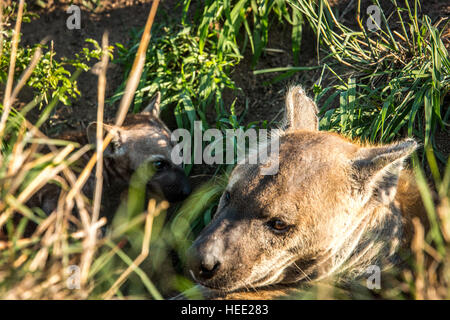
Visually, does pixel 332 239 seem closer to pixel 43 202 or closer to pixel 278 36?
pixel 43 202

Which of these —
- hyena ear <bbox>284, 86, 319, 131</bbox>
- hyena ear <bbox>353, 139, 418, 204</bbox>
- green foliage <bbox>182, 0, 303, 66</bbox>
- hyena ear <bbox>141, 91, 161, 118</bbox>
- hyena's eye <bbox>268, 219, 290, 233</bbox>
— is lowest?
hyena's eye <bbox>268, 219, 290, 233</bbox>

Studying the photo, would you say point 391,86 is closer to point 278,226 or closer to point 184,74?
point 278,226

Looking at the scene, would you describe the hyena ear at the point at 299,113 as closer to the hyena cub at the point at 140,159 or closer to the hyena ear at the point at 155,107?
the hyena cub at the point at 140,159

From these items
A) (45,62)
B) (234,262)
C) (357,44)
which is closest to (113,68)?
(45,62)

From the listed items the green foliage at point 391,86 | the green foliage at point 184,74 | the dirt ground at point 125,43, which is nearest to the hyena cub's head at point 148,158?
the green foliage at point 184,74

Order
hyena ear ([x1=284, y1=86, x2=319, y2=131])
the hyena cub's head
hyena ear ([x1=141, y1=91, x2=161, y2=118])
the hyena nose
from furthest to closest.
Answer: hyena ear ([x1=141, y1=91, x2=161, y2=118]), the hyena cub's head, hyena ear ([x1=284, y1=86, x2=319, y2=131]), the hyena nose

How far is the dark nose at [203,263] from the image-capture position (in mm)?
3004

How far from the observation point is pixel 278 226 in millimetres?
3074

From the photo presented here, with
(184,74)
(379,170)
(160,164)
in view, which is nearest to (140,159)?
(160,164)

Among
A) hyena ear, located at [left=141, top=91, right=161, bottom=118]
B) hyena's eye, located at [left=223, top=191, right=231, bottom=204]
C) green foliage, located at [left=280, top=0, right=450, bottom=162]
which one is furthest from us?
hyena ear, located at [left=141, top=91, right=161, bottom=118]

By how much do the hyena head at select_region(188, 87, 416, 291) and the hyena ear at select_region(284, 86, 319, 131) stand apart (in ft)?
1.26

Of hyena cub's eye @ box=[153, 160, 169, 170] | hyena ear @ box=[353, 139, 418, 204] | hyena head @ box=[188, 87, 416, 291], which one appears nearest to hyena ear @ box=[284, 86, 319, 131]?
hyena head @ box=[188, 87, 416, 291]

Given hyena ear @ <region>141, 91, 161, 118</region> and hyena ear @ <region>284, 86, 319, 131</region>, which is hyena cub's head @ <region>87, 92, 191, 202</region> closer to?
hyena ear @ <region>141, 91, 161, 118</region>

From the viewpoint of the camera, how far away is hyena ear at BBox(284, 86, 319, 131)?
3.70 metres
